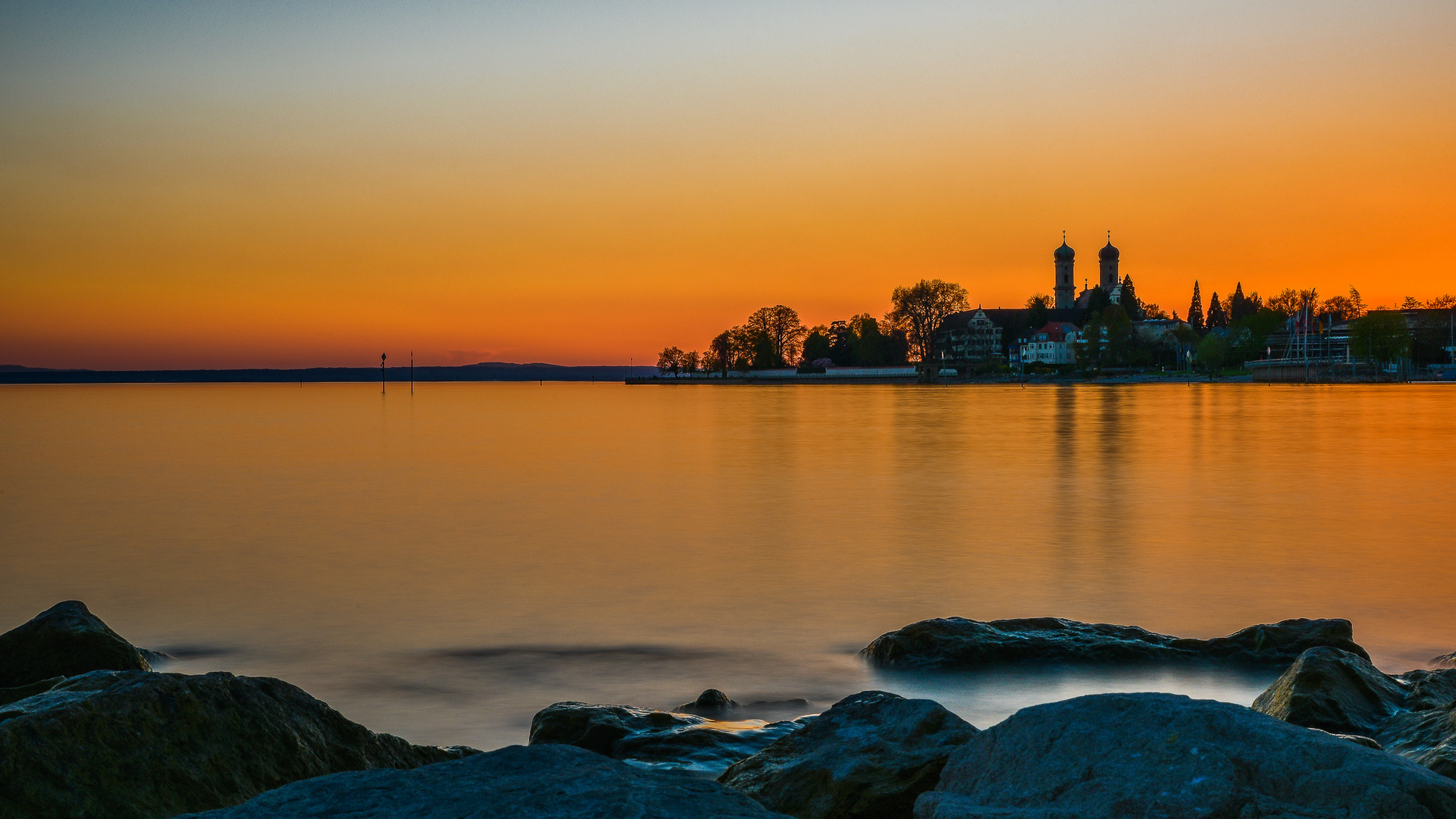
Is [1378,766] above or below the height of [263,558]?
above

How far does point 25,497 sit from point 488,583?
51.9 ft

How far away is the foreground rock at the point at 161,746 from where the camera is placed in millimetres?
4367

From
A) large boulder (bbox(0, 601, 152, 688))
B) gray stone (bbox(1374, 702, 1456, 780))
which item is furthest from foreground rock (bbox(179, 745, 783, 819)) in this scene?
large boulder (bbox(0, 601, 152, 688))

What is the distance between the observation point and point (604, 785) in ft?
11.3

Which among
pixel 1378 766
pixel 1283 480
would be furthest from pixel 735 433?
pixel 1378 766

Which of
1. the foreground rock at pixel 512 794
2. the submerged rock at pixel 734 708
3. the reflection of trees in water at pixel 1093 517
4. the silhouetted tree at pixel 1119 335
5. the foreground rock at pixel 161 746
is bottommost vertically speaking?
the reflection of trees in water at pixel 1093 517

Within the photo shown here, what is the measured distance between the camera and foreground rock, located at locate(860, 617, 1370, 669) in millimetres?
9016

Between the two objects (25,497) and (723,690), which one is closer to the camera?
(723,690)

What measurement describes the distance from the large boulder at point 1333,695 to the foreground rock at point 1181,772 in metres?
2.89

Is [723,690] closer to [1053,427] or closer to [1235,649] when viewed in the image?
[1235,649]

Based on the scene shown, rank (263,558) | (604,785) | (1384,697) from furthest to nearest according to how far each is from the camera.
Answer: (263,558) < (1384,697) < (604,785)

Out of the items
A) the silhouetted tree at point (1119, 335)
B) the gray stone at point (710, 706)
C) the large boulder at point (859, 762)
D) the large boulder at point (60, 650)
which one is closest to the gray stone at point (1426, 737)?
the large boulder at point (859, 762)

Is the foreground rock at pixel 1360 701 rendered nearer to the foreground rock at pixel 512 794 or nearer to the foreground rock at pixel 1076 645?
the foreground rock at pixel 1076 645

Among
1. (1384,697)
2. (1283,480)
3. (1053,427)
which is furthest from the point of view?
(1053,427)
